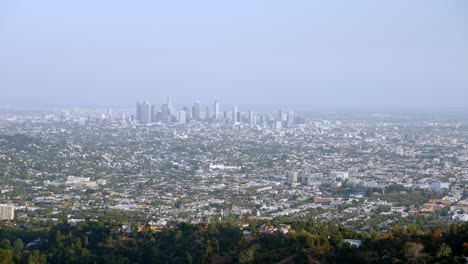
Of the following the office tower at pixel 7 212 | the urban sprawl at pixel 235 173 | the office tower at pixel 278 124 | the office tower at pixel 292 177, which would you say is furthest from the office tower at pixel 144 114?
the office tower at pixel 7 212

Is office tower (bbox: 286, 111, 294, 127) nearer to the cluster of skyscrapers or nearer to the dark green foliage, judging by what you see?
the cluster of skyscrapers

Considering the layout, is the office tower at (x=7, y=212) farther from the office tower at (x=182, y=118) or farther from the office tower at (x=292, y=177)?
the office tower at (x=182, y=118)

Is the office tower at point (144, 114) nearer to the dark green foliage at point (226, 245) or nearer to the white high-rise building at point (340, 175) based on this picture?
the white high-rise building at point (340, 175)

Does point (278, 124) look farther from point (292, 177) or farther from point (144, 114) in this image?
point (292, 177)

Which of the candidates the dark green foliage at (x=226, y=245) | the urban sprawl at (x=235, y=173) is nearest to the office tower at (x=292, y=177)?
the urban sprawl at (x=235, y=173)

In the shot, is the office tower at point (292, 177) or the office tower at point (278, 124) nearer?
the office tower at point (292, 177)

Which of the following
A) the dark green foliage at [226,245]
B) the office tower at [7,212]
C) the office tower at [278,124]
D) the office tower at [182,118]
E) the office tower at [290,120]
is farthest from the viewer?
the office tower at [182,118]

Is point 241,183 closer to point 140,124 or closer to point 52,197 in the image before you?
point 52,197

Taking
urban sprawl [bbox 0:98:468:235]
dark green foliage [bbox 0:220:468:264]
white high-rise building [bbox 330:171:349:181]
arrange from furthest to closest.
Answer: white high-rise building [bbox 330:171:349:181]
urban sprawl [bbox 0:98:468:235]
dark green foliage [bbox 0:220:468:264]

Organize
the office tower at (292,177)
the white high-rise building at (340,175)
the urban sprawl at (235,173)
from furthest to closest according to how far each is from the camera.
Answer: the white high-rise building at (340,175) < the office tower at (292,177) < the urban sprawl at (235,173)

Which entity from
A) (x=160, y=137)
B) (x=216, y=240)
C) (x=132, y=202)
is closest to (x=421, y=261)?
(x=216, y=240)

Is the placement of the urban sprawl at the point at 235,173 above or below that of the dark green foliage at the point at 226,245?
below

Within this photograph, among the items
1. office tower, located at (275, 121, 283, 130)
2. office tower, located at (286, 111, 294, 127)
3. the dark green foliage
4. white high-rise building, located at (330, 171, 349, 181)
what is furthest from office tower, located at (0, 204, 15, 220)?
office tower, located at (286, 111, 294, 127)
